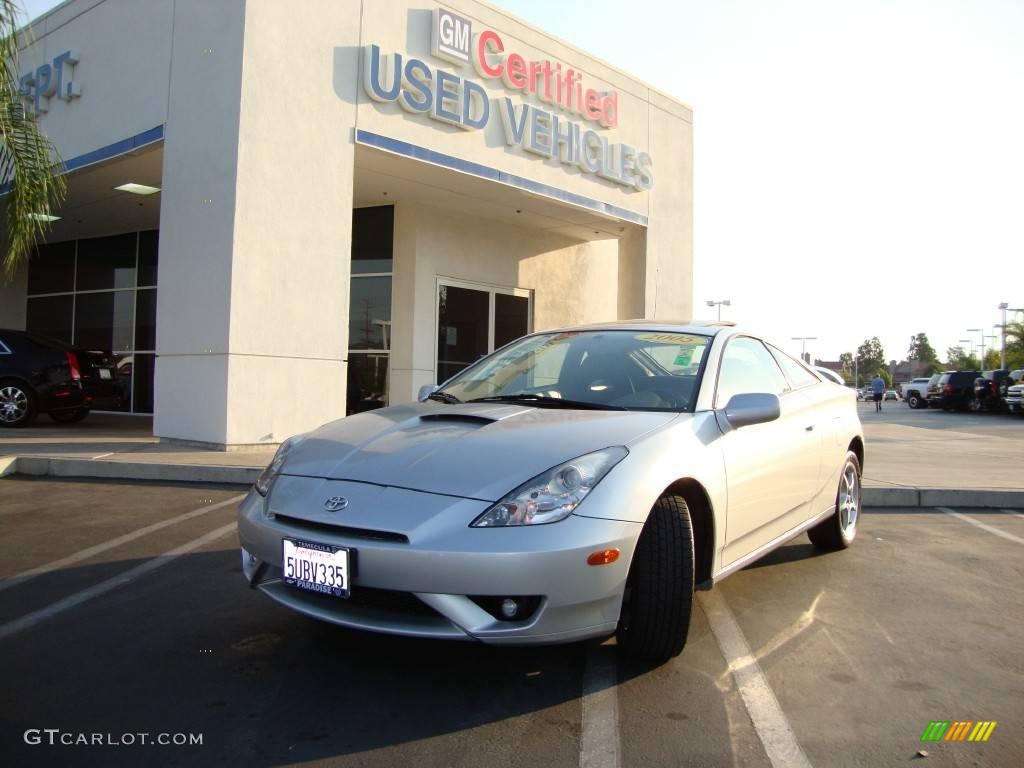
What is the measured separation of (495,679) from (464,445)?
880mm

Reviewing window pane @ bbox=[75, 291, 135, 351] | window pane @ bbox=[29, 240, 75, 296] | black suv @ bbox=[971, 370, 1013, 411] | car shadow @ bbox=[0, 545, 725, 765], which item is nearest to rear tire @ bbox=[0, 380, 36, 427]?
window pane @ bbox=[75, 291, 135, 351]

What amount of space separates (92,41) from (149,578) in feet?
33.1

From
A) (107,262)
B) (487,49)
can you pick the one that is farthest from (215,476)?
(107,262)

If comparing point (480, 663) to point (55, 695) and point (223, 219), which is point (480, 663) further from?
point (223, 219)

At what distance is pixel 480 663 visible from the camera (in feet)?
9.73

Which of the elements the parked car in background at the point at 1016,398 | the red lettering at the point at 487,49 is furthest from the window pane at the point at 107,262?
the parked car in background at the point at 1016,398

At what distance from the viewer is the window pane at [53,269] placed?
17.5m

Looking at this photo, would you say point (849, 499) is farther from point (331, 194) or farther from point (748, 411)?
point (331, 194)

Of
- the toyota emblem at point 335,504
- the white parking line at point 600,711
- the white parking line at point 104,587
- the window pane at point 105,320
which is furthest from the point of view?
the window pane at point 105,320

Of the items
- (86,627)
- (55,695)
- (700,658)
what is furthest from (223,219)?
(700,658)

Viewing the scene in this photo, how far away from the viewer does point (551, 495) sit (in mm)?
2617

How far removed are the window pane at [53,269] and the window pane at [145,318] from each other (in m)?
2.89

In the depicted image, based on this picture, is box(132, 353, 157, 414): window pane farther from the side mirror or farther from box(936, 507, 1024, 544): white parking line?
the side mirror

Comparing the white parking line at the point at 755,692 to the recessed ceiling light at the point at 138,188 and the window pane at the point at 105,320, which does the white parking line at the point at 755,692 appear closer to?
the recessed ceiling light at the point at 138,188
